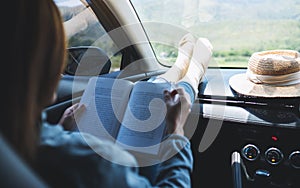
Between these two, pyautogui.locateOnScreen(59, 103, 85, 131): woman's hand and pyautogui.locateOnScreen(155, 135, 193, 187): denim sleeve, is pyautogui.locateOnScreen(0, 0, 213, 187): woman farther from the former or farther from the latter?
pyautogui.locateOnScreen(59, 103, 85, 131): woman's hand

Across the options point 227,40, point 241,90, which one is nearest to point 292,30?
point 227,40

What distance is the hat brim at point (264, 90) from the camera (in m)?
1.26

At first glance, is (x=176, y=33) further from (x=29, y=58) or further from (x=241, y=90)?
(x=29, y=58)

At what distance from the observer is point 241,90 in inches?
53.9

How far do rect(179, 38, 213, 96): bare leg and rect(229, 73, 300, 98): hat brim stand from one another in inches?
5.8

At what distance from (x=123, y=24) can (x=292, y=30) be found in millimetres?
778

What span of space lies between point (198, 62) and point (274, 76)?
1.08 ft

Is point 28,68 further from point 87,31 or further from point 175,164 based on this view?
point 87,31

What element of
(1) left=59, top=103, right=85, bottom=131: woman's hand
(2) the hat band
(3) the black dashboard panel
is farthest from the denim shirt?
(2) the hat band

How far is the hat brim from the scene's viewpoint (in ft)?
4.14

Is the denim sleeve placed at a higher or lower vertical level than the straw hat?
higher

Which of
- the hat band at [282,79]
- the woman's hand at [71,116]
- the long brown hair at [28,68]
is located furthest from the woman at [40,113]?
the hat band at [282,79]

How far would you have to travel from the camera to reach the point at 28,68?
459 millimetres

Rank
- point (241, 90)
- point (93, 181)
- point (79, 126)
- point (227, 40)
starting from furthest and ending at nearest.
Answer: point (227, 40) → point (241, 90) → point (79, 126) → point (93, 181)
